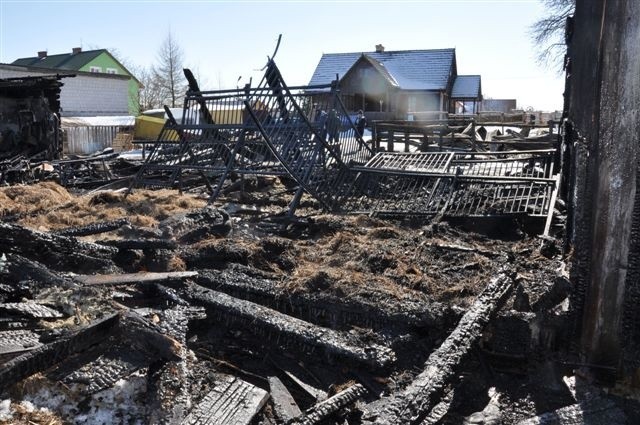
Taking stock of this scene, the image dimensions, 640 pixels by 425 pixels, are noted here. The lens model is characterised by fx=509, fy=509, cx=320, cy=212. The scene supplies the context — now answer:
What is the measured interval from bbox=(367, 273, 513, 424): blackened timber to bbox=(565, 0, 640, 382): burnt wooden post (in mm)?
634

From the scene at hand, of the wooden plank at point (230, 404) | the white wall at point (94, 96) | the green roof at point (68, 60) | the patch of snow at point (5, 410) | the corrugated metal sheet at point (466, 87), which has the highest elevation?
the green roof at point (68, 60)

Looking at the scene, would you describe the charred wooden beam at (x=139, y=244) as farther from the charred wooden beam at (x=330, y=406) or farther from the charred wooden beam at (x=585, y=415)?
the charred wooden beam at (x=585, y=415)

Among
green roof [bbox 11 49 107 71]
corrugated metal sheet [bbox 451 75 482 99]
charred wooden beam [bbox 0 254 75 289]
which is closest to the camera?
charred wooden beam [bbox 0 254 75 289]

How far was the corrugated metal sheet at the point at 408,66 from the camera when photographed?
39906 millimetres

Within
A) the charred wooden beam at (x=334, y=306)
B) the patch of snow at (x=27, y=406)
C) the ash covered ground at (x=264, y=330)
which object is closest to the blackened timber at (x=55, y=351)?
the ash covered ground at (x=264, y=330)

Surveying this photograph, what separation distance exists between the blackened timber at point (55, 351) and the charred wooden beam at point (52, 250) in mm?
1522

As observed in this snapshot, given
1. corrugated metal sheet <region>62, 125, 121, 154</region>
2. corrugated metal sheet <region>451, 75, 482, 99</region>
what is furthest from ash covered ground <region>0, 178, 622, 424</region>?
corrugated metal sheet <region>451, 75, 482, 99</region>

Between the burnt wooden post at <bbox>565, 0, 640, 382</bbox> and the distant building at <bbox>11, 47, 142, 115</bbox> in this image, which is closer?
the burnt wooden post at <bbox>565, 0, 640, 382</bbox>

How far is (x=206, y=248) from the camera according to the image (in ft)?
17.8

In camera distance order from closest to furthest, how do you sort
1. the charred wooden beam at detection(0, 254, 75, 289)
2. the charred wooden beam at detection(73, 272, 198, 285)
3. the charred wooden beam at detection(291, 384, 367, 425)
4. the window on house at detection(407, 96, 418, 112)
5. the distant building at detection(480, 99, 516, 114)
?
the charred wooden beam at detection(291, 384, 367, 425)
the charred wooden beam at detection(0, 254, 75, 289)
the charred wooden beam at detection(73, 272, 198, 285)
the window on house at detection(407, 96, 418, 112)
the distant building at detection(480, 99, 516, 114)

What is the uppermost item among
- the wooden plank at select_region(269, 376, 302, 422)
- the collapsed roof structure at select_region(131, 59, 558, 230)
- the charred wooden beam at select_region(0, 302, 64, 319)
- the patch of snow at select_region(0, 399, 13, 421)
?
the collapsed roof structure at select_region(131, 59, 558, 230)

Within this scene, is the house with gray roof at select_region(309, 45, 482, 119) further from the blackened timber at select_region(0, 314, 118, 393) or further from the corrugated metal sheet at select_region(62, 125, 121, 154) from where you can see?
the blackened timber at select_region(0, 314, 118, 393)

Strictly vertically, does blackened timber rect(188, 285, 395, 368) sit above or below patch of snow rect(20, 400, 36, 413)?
above

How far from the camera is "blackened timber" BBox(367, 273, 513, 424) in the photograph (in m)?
2.71
